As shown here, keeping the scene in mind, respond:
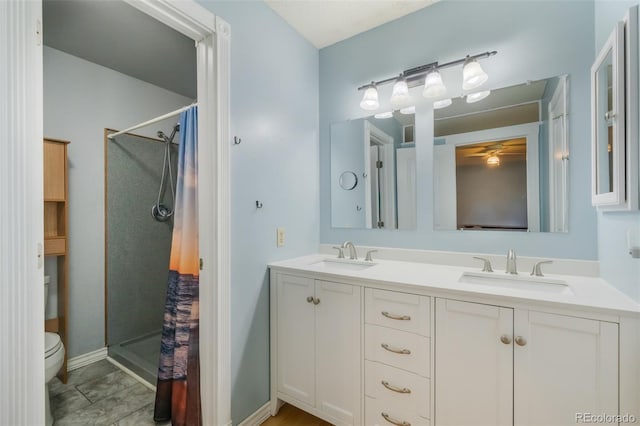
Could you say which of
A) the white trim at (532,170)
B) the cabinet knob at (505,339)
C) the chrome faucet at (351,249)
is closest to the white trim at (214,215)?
the chrome faucet at (351,249)

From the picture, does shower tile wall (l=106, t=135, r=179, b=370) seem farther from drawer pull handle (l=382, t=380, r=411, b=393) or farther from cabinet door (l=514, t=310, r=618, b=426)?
cabinet door (l=514, t=310, r=618, b=426)

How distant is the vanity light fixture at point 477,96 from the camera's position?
1.66 meters

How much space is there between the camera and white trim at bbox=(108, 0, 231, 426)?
143 cm

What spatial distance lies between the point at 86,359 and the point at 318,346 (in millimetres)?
1981

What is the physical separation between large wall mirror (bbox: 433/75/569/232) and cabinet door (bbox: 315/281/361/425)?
2.60ft

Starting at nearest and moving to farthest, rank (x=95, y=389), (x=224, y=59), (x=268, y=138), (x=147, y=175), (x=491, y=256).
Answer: (x=224, y=59) < (x=491, y=256) < (x=268, y=138) < (x=95, y=389) < (x=147, y=175)

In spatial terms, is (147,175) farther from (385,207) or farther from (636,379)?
(636,379)

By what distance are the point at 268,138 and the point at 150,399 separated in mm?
1847

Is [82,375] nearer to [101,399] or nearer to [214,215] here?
[101,399]

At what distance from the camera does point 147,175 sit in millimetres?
2641

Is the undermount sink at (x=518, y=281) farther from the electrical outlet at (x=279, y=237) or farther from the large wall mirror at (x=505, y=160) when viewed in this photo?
the electrical outlet at (x=279, y=237)

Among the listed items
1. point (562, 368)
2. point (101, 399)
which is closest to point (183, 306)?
point (101, 399)

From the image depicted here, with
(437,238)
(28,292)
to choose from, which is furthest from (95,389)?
(437,238)

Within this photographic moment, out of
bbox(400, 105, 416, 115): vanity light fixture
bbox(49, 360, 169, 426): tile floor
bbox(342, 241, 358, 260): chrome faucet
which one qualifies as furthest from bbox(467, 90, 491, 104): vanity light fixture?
bbox(49, 360, 169, 426): tile floor
